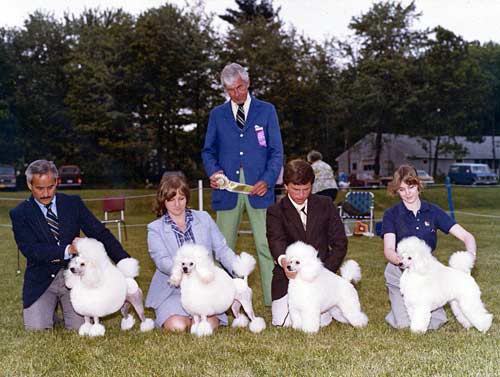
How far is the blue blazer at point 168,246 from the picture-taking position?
3582mm

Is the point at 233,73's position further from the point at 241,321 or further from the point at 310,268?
the point at 241,321

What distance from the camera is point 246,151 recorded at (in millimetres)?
4262

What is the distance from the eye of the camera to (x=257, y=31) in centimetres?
2781

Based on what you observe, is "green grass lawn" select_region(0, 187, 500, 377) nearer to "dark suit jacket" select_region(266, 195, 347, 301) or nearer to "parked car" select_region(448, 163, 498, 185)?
"dark suit jacket" select_region(266, 195, 347, 301)

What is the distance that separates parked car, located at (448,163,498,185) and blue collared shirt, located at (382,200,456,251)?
91.2 feet

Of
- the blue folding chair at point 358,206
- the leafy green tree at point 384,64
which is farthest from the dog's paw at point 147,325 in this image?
the leafy green tree at point 384,64

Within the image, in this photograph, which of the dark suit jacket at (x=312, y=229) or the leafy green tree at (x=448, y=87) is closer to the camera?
the dark suit jacket at (x=312, y=229)

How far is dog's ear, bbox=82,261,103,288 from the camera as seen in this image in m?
3.12

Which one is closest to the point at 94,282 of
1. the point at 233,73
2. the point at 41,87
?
the point at 233,73

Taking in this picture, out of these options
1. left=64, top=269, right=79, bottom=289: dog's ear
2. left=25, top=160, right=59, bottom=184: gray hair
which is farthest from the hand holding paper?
left=64, top=269, right=79, bottom=289: dog's ear

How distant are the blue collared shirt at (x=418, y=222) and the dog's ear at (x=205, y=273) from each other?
1.21m

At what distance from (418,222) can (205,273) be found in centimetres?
146

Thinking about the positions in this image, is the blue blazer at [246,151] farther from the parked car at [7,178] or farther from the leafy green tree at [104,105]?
the leafy green tree at [104,105]

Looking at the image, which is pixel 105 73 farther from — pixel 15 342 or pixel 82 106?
pixel 15 342
